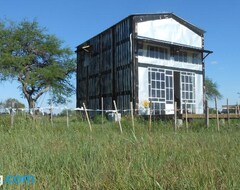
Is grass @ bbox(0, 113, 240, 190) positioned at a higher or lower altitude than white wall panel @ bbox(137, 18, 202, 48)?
lower

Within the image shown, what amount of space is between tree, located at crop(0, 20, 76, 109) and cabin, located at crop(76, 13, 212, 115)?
3.78 meters

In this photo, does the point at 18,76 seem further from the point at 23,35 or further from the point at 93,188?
the point at 93,188

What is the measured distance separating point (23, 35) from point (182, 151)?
34.6 metres

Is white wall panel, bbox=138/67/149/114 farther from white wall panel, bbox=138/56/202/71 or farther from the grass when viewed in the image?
the grass

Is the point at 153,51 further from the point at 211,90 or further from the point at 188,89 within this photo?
the point at 211,90

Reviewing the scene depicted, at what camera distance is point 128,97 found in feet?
102

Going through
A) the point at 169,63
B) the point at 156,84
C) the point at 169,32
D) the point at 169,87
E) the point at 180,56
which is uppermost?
the point at 169,32

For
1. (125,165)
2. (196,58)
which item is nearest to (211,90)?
(196,58)

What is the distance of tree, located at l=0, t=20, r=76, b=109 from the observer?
3678 centimetres

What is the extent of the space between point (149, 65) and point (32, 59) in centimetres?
1311

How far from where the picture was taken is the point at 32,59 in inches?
1502

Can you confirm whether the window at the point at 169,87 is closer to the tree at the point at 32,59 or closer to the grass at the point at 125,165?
the tree at the point at 32,59

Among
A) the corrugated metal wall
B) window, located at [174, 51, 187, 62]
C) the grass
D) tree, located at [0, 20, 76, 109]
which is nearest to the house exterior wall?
window, located at [174, 51, 187, 62]

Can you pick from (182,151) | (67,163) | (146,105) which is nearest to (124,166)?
(67,163)
